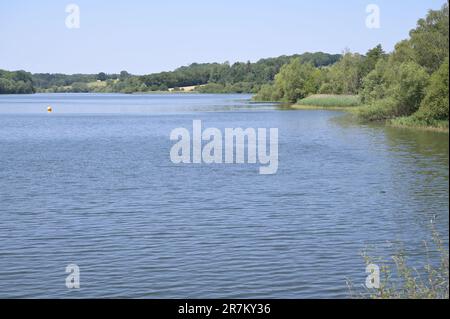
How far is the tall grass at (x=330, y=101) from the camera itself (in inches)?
3484

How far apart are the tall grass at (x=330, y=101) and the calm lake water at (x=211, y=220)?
51.2 metres

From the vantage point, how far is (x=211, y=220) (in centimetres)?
1914

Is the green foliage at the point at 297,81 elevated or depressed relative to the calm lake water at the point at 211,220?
elevated

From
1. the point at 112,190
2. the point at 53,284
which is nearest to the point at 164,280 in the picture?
the point at 53,284

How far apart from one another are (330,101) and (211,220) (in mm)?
77673

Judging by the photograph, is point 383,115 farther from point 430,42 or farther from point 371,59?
point 371,59

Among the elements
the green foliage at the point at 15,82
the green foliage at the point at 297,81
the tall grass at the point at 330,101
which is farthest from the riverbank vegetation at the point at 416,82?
the green foliage at the point at 15,82

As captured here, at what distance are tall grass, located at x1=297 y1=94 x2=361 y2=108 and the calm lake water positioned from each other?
168ft

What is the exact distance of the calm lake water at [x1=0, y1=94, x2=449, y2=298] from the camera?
530 inches

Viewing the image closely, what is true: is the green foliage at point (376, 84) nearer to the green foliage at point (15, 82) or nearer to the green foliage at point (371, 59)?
the green foliage at point (371, 59)

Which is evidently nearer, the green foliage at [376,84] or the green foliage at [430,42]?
the green foliage at [430,42]

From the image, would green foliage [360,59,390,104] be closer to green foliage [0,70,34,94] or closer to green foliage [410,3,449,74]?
green foliage [410,3,449,74]

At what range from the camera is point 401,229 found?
1748 cm

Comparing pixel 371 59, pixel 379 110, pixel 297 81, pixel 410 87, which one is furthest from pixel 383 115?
pixel 297 81
